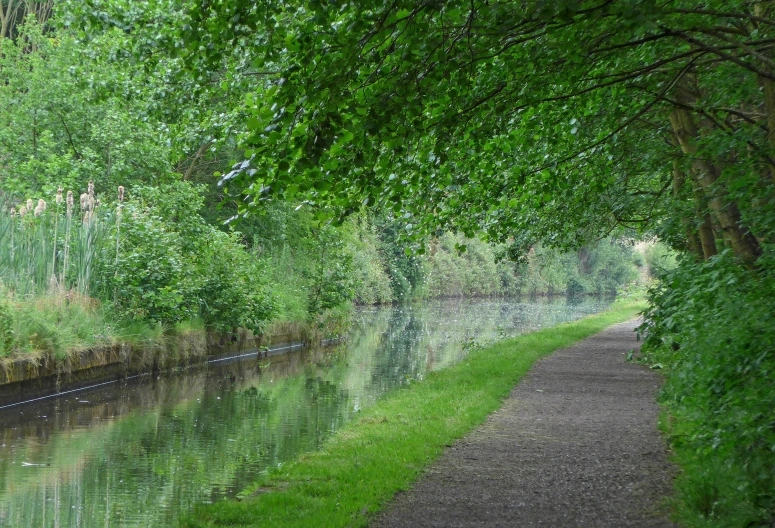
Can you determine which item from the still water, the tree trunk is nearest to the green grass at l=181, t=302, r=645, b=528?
the still water

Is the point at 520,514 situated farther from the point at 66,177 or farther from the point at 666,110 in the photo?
the point at 66,177

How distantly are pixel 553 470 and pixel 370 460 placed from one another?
1.80m

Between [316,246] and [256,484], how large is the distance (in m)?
19.2

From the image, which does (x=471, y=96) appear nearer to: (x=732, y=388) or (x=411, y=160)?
(x=411, y=160)

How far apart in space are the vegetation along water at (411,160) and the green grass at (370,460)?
3.98 feet

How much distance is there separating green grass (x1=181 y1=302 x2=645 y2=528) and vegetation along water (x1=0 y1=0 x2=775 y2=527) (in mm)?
1212

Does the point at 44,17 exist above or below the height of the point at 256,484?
above

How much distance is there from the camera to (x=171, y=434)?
39.4 feet

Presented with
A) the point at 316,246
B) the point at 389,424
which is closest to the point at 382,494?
the point at 389,424

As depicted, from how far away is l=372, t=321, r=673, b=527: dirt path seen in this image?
22.2ft

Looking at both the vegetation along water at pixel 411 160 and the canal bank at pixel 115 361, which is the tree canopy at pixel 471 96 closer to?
the vegetation along water at pixel 411 160

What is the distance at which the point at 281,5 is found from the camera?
21.6ft

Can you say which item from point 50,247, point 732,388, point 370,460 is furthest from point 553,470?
point 50,247

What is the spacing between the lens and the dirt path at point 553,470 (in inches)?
266
